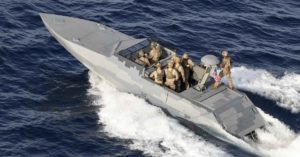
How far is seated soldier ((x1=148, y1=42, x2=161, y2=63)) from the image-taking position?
31109 millimetres

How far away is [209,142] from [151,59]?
5.48m

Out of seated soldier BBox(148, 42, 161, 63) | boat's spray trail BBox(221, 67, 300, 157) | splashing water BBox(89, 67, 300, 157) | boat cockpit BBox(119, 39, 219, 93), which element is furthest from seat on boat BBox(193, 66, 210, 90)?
boat's spray trail BBox(221, 67, 300, 157)

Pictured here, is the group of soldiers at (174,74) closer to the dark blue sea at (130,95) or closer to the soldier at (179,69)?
the soldier at (179,69)

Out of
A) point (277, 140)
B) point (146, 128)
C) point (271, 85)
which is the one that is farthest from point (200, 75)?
point (277, 140)

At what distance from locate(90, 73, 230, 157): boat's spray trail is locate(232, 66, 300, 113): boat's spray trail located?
17.5ft

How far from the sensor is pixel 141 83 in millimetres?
30312

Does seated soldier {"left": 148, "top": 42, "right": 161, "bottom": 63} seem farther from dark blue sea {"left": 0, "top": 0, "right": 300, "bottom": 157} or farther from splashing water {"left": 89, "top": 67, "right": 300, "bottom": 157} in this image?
dark blue sea {"left": 0, "top": 0, "right": 300, "bottom": 157}

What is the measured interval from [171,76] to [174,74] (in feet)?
0.57

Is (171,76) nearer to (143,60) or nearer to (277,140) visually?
(143,60)

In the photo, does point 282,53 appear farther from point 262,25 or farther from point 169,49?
point 169,49

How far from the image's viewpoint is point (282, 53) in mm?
37156

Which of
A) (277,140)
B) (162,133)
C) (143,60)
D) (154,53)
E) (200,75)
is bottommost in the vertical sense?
(162,133)

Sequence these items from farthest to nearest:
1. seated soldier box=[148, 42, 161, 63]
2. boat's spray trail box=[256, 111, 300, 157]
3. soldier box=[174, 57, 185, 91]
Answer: seated soldier box=[148, 42, 161, 63] → soldier box=[174, 57, 185, 91] → boat's spray trail box=[256, 111, 300, 157]

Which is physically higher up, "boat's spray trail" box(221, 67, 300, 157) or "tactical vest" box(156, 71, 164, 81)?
"tactical vest" box(156, 71, 164, 81)
